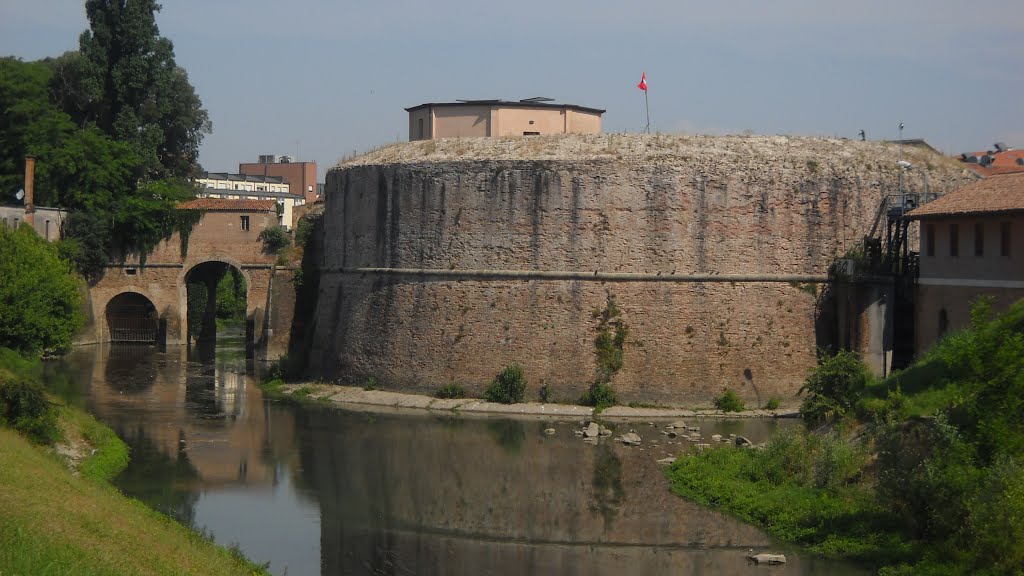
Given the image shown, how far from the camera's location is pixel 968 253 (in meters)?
23.1

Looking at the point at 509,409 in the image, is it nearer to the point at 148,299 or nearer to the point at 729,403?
the point at 729,403

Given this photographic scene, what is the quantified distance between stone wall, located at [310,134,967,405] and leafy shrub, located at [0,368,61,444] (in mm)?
9158

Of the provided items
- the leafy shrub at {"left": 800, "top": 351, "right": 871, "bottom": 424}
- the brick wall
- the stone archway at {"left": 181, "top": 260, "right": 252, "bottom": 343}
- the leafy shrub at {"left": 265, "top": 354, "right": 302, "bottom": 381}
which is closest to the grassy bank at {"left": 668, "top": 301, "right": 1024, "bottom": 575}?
the leafy shrub at {"left": 800, "top": 351, "right": 871, "bottom": 424}

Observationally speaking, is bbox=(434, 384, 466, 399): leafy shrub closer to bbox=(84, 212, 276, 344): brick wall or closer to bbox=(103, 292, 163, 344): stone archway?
bbox=(84, 212, 276, 344): brick wall

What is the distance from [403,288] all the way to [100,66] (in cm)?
1794

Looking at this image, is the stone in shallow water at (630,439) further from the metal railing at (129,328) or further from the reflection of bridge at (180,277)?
the metal railing at (129,328)

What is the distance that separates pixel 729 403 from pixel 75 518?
15.8m

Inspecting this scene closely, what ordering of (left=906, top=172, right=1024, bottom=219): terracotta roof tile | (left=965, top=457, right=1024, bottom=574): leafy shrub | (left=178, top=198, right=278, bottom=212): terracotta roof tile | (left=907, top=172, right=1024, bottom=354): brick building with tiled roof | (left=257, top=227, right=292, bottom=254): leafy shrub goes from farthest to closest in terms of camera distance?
(left=178, top=198, right=278, bottom=212): terracotta roof tile, (left=257, top=227, right=292, bottom=254): leafy shrub, (left=906, top=172, right=1024, bottom=219): terracotta roof tile, (left=907, top=172, right=1024, bottom=354): brick building with tiled roof, (left=965, top=457, right=1024, bottom=574): leafy shrub

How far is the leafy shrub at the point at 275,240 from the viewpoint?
126ft

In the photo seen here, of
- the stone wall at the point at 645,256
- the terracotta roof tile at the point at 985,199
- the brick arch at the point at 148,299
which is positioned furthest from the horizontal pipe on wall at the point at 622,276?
the brick arch at the point at 148,299

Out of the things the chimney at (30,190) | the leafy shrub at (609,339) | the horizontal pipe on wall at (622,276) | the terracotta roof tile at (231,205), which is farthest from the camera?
the terracotta roof tile at (231,205)

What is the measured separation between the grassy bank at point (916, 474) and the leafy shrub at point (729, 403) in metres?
6.08

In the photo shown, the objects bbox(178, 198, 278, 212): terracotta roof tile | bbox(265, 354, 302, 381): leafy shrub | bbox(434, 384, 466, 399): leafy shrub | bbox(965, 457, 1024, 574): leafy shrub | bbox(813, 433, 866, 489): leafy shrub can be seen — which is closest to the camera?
bbox(965, 457, 1024, 574): leafy shrub

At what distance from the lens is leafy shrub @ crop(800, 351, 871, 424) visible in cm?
2228
